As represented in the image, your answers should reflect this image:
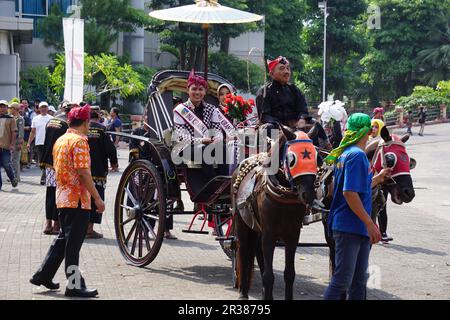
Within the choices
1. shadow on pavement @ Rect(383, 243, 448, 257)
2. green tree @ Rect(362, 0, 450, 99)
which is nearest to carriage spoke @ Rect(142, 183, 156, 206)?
shadow on pavement @ Rect(383, 243, 448, 257)

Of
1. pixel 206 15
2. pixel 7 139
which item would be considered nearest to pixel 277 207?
pixel 206 15

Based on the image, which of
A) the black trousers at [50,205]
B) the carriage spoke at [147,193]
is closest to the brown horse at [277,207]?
the carriage spoke at [147,193]

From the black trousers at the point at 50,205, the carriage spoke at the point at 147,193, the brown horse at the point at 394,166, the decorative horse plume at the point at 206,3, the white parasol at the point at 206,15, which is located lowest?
the black trousers at the point at 50,205

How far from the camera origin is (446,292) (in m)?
8.74

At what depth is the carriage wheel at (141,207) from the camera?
9.59 metres

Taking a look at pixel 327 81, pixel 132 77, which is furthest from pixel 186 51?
pixel 327 81

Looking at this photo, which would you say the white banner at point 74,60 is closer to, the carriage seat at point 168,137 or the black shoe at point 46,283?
the carriage seat at point 168,137

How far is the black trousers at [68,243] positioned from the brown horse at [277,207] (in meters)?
1.53

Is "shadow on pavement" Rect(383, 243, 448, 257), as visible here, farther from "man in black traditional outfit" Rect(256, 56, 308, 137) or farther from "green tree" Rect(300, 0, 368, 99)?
"green tree" Rect(300, 0, 368, 99)

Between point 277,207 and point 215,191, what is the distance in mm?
2090

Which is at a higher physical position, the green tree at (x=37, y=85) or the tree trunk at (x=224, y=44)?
the tree trunk at (x=224, y=44)

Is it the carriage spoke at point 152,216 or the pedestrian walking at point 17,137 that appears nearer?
the carriage spoke at point 152,216

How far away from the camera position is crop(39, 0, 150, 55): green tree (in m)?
37.7

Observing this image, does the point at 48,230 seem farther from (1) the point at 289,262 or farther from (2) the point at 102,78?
(2) the point at 102,78
